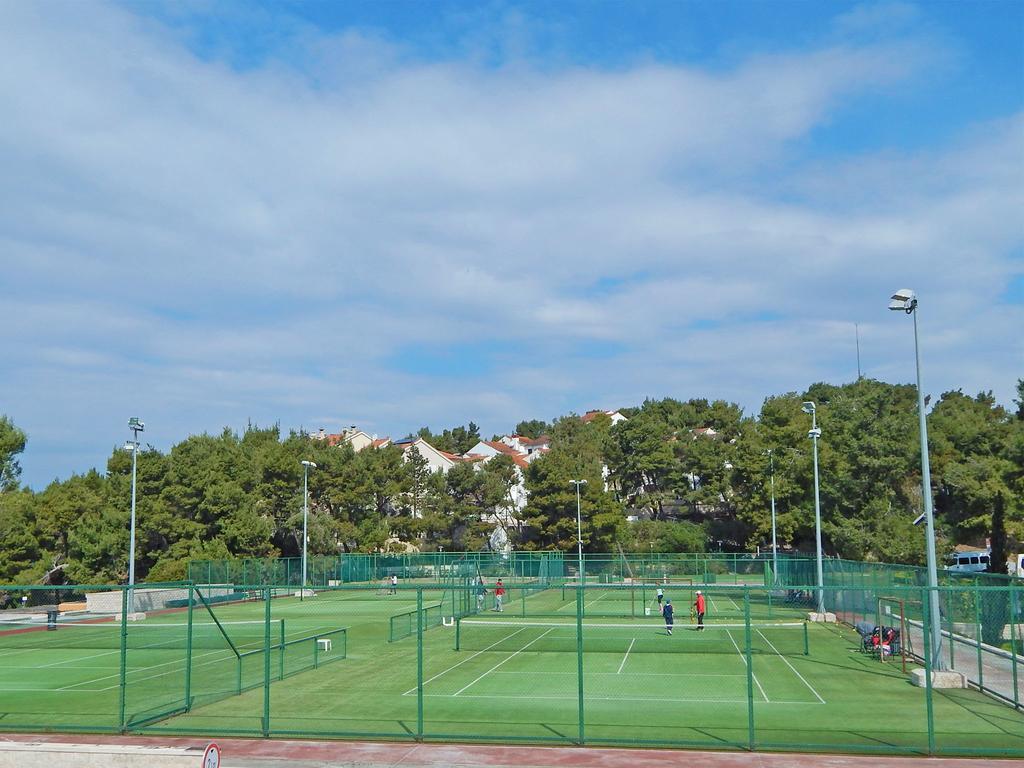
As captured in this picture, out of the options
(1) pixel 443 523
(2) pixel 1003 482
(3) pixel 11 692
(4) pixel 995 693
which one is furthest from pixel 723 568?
(3) pixel 11 692

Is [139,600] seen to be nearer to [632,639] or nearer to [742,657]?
[632,639]

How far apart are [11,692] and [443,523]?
6154cm

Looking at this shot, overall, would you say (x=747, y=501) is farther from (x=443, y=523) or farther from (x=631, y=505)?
(x=443, y=523)

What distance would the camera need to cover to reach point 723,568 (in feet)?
216

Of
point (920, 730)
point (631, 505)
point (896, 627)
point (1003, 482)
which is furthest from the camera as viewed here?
point (631, 505)

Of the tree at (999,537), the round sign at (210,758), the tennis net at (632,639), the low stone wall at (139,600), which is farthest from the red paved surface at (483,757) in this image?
the tree at (999,537)

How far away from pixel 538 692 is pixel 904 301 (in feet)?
41.9

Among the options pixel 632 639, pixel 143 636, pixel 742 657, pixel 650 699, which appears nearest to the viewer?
pixel 650 699

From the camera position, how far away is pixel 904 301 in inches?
873

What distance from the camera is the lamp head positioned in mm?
22031

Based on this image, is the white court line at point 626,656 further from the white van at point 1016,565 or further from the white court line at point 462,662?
the white van at point 1016,565

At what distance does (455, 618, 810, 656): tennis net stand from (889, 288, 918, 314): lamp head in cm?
1004

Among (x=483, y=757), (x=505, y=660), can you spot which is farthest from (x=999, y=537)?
(x=483, y=757)

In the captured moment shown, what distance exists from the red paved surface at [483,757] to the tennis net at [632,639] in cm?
1133
